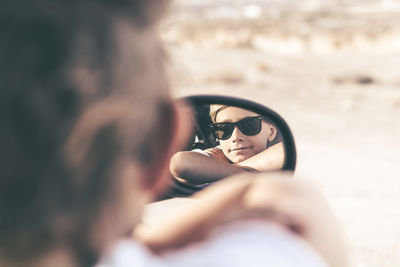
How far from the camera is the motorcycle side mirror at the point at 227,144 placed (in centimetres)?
188

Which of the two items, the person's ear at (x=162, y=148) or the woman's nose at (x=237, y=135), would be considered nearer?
the person's ear at (x=162, y=148)

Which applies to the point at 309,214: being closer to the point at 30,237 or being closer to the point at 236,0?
the point at 30,237

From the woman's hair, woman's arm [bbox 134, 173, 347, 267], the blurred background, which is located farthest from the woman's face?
the woman's hair

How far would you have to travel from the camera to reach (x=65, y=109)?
2.18ft

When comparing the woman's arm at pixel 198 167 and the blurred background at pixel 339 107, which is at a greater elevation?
the woman's arm at pixel 198 167

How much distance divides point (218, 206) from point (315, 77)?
39.2 ft

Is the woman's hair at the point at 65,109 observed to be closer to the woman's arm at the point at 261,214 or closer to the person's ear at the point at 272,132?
the woman's arm at the point at 261,214

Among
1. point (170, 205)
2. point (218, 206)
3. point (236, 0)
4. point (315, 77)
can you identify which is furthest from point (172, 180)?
point (236, 0)

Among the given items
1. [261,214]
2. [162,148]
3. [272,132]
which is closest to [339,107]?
[272,132]

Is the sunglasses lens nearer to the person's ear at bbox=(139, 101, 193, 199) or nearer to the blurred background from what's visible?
the blurred background

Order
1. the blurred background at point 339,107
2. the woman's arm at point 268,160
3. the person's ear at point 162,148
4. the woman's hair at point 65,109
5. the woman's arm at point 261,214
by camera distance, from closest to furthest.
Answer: the woman's hair at point 65,109 < the person's ear at point 162,148 < the woman's arm at point 261,214 < the woman's arm at point 268,160 < the blurred background at point 339,107

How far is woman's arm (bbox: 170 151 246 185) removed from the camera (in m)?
1.88

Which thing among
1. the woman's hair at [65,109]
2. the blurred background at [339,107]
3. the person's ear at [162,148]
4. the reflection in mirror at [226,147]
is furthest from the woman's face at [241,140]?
the woman's hair at [65,109]

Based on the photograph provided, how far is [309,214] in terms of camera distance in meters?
1.00
